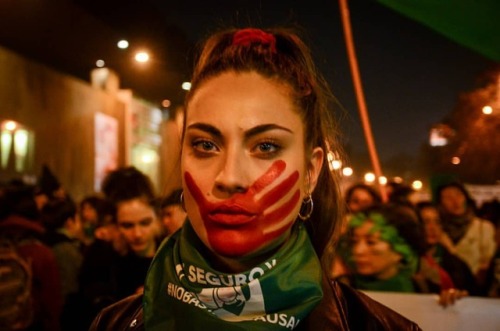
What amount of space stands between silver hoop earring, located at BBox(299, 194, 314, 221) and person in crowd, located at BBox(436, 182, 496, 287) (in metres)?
3.85

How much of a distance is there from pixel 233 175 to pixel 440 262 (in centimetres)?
348

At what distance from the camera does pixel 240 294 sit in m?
1.71

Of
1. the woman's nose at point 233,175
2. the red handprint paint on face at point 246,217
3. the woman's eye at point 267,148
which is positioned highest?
the woman's eye at point 267,148

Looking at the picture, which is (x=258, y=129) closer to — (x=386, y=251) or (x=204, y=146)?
(x=204, y=146)

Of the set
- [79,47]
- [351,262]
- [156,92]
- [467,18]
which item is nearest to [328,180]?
[467,18]

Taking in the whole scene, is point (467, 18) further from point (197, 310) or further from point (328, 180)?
point (197, 310)

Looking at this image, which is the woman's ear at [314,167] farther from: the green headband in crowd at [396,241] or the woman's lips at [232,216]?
the green headband in crowd at [396,241]

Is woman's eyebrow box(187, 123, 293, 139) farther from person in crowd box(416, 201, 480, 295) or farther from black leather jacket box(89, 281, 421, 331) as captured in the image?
person in crowd box(416, 201, 480, 295)

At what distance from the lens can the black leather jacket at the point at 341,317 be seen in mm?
1808

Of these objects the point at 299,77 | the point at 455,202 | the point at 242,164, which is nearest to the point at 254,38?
the point at 299,77

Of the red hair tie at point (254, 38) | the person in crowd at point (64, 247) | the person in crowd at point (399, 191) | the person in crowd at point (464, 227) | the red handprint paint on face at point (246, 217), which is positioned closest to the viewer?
the red handprint paint on face at point (246, 217)

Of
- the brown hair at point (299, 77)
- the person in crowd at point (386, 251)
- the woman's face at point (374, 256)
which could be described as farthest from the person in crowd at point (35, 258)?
the brown hair at point (299, 77)

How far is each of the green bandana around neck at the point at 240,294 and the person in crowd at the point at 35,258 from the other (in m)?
2.44

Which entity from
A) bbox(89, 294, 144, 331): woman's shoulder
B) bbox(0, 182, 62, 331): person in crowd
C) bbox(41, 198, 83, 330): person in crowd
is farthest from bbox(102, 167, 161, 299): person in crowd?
bbox(89, 294, 144, 331): woman's shoulder
